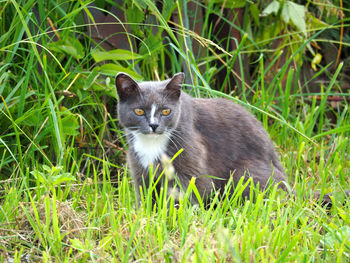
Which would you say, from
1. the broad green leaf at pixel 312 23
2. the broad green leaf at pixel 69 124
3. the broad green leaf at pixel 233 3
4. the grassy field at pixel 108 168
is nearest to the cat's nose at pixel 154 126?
the grassy field at pixel 108 168

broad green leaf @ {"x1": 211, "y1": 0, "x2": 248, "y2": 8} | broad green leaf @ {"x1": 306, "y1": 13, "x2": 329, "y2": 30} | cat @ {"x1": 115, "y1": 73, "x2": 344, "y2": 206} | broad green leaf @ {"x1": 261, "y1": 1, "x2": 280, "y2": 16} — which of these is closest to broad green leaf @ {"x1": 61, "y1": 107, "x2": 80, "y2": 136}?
cat @ {"x1": 115, "y1": 73, "x2": 344, "y2": 206}

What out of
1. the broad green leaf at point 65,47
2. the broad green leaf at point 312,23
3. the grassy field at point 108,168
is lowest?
the grassy field at point 108,168

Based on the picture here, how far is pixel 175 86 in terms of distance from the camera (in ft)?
9.11

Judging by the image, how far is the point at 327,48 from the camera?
468cm

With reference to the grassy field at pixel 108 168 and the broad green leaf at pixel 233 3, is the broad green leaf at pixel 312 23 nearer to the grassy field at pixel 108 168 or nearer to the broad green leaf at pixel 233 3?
the grassy field at pixel 108 168

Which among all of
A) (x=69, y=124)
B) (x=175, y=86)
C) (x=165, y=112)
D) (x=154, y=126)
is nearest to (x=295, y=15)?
(x=175, y=86)

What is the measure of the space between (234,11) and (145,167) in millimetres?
1842

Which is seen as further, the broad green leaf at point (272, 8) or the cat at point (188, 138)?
the broad green leaf at point (272, 8)

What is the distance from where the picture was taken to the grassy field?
6.45 feet

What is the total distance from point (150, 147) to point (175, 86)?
1.16ft

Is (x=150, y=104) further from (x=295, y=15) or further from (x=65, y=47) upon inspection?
(x=295, y=15)

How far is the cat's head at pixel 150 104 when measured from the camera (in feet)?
8.92

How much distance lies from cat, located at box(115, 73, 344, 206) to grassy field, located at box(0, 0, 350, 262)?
0.43ft

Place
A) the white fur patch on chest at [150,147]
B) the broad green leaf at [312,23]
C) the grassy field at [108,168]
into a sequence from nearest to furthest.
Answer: the grassy field at [108,168]
the white fur patch on chest at [150,147]
the broad green leaf at [312,23]
